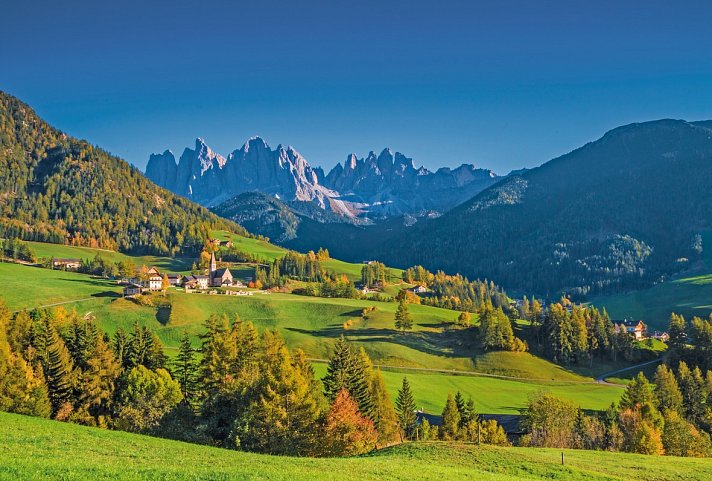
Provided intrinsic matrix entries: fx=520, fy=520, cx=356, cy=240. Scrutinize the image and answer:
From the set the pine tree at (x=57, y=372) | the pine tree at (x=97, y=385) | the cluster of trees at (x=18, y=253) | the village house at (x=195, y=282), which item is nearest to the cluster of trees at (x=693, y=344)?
the pine tree at (x=97, y=385)

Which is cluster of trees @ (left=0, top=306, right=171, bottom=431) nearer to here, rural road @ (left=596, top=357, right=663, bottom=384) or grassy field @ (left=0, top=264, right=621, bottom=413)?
grassy field @ (left=0, top=264, right=621, bottom=413)

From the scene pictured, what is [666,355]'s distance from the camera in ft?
458

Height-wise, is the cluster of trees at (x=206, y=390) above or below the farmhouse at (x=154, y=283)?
below

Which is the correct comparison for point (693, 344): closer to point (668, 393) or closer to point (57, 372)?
point (668, 393)

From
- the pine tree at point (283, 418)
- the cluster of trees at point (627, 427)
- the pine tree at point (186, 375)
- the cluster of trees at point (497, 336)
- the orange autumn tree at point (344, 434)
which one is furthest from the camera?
the cluster of trees at point (497, 336)

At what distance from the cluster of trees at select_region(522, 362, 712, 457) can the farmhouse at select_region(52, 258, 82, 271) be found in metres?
169

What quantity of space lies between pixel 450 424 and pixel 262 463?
5105 cm

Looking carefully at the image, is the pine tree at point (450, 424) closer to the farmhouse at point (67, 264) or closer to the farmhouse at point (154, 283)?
the farmhouse at point (154, 283)

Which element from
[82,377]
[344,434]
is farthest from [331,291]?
[344,434]

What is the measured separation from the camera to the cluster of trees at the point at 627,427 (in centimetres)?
7331

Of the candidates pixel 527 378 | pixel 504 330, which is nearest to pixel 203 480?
pixel 527 378

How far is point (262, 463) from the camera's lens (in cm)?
3319

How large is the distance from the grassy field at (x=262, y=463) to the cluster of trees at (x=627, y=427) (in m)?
23.1

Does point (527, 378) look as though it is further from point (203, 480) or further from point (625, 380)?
point (203, 480)
